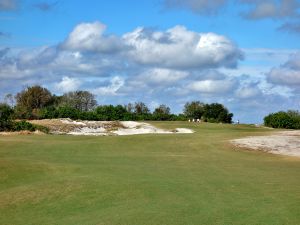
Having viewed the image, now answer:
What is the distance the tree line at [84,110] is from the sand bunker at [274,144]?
1620 inches

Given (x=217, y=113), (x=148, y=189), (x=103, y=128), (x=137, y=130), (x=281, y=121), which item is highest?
(x=217, y=113)

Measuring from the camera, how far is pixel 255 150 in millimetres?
34438

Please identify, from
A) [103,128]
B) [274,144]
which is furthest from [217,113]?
[274,144]

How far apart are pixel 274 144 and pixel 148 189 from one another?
20.2 meters

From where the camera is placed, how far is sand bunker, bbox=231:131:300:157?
3397 centimetres

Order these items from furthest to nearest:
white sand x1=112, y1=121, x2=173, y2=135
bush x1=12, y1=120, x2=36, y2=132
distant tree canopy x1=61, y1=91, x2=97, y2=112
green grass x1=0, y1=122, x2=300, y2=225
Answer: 1. distant tree canopy x1=61, y1=91, x2=97, y2=112
2. white sand x1=112, y1=121, x2=173, y2=135
3. bush x1=12, y1=120, x2=36, y2=132
4. green grass x1=0, y1=122, x2=300, y2=225

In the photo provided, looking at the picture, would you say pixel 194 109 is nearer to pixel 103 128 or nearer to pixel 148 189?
pixel 103 128

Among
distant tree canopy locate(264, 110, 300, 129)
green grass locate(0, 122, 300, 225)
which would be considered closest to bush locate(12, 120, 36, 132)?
green grass locate(0, 122, 300, 225)

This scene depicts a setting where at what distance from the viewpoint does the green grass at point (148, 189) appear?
14.0m

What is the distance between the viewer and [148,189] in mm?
17859

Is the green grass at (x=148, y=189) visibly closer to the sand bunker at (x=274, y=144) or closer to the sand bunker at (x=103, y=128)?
the sand bunker at (x=274, y=144)

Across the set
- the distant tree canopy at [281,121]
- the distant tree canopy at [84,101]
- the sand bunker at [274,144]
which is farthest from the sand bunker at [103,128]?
the distant tree canopy at [84,101]

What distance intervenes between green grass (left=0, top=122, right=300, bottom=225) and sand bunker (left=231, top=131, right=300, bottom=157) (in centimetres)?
299

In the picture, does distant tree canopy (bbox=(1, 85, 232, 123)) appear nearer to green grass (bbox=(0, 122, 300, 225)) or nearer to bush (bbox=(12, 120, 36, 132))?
bush (bbox=(12, 120, 36, 132))
